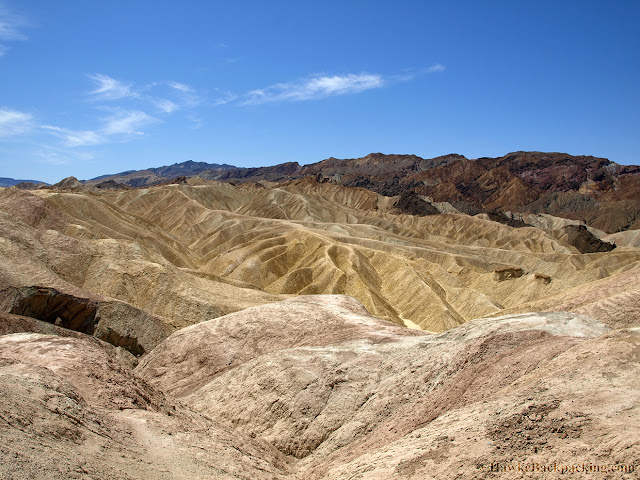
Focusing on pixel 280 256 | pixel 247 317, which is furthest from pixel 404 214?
pixel 247 317

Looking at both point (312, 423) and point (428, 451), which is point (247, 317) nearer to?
point (312, 423)


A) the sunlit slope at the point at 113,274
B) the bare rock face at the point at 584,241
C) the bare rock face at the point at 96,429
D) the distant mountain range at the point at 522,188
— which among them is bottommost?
the bare rock face at the point at 96,429

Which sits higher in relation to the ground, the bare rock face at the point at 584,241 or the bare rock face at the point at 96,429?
the bare rock face at the point at 584,241

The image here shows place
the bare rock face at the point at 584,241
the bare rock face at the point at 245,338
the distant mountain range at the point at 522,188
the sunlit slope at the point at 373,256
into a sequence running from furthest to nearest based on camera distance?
the distant mountain range at the point at 522,188
the bare rock face at the point at 584,241
the sunlit slope at the point at 373,256
the bare rock face at the point at 245,338

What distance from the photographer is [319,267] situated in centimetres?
5306

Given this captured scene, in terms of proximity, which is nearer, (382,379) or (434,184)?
(382,379)

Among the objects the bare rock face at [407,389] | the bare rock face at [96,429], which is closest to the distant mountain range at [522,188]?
the bare rock face at [407,389]

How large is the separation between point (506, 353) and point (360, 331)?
6.62 metres

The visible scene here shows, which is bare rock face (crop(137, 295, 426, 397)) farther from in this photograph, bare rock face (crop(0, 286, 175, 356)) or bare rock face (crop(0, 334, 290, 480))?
bare rock face (crop(0, 286, 175, 356))

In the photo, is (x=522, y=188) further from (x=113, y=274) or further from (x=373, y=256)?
(x=113, y=274)

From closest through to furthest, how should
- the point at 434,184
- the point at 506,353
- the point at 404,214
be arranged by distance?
1. the point at 506,353
2. the point at 404,214
3. the point at 434,184

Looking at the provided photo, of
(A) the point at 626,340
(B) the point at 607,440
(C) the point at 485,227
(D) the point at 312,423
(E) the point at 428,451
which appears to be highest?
(C) the point at 485,227

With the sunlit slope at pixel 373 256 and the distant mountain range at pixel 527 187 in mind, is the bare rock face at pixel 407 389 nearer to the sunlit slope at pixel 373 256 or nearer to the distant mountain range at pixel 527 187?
the sunlit slope at pixel 373 256

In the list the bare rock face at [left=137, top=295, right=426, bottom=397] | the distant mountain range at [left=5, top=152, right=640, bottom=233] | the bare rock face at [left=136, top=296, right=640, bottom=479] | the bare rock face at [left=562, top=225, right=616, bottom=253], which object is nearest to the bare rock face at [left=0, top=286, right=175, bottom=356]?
the bare rock face at [left=137, top=295, right=426, bottom=397]
